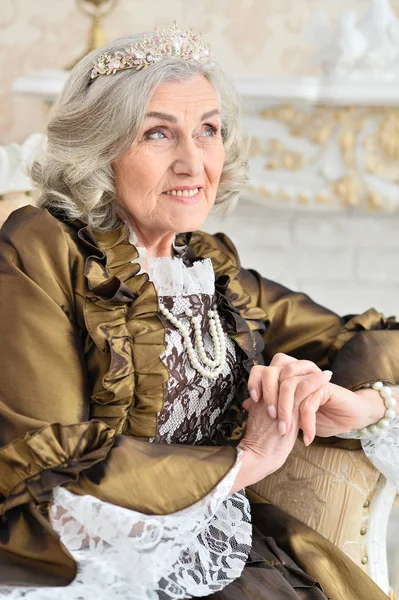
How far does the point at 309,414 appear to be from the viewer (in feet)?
4.17

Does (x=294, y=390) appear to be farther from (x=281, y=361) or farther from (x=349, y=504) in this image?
(x=349, y=504)

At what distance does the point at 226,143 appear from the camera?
5.18 feet

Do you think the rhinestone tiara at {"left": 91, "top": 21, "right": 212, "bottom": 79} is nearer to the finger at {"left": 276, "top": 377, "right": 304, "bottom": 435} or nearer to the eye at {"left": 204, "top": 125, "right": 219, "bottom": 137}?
the eye at {"left": 204, "top": 125, "right": 219, "bottom": 137}

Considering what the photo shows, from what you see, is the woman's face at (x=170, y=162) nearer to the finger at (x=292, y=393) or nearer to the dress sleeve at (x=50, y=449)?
the dress sleeve at (x=50, y=449)

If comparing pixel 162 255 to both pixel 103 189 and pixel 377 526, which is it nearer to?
pixel 103 189

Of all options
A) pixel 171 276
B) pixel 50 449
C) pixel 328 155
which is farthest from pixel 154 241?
pixel 328 155

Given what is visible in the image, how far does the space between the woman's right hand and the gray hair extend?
0.40m

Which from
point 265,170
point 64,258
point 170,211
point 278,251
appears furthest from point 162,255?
point 278,251

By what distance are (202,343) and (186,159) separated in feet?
0.97

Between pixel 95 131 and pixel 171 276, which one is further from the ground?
pixel 95 131

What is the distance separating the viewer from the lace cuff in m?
1.42

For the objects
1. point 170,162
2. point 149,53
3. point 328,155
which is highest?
point 328,155

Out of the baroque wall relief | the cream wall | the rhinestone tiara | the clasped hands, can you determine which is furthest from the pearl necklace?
the cream wall

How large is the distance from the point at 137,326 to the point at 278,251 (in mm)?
1677
